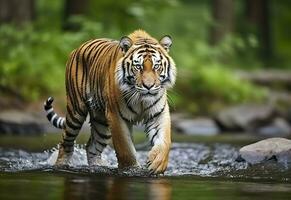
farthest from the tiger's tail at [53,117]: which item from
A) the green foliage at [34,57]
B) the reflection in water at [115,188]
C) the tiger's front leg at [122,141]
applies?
the green foliage at [34,57]

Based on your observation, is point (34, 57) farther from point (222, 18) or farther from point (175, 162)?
point (175, 162)

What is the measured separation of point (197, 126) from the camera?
1933 cm

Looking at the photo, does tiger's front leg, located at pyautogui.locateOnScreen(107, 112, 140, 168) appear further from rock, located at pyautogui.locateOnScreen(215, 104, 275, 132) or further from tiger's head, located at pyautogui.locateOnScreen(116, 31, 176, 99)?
rock, located at pyautogui.locateOnScreen(215, 104, 275, 132)

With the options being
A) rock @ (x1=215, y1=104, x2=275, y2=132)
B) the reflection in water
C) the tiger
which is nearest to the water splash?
the tiger

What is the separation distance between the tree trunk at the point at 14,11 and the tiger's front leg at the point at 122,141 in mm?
12412

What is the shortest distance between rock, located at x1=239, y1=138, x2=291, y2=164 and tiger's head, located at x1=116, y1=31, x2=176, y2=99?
181 cm

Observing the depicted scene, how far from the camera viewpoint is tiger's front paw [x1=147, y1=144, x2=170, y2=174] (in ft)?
29.8

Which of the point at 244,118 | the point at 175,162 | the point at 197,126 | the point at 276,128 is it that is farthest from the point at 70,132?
the point at 276,128

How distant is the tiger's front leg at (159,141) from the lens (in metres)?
9.10

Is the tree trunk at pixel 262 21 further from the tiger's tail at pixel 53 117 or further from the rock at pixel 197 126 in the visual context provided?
the tiger's tail at pixel 53 117

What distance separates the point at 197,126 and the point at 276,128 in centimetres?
180

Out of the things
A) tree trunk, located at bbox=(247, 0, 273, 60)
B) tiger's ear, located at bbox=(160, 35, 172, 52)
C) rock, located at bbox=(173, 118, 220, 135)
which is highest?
tree trunk, located at bbox=(247, 0, 273, 60)

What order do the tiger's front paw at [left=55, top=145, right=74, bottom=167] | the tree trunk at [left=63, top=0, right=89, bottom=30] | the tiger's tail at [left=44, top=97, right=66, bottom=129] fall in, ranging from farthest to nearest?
1. the tree trunk at [left=63, top=0, right=89, bottom=30]
2. the tiger's tail at [left=44, top=97, right=66, bottom=129]
3. the tiger's front paw at [left=55, top=145, right=74, bottom=167]

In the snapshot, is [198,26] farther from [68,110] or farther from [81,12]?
[68,110]
